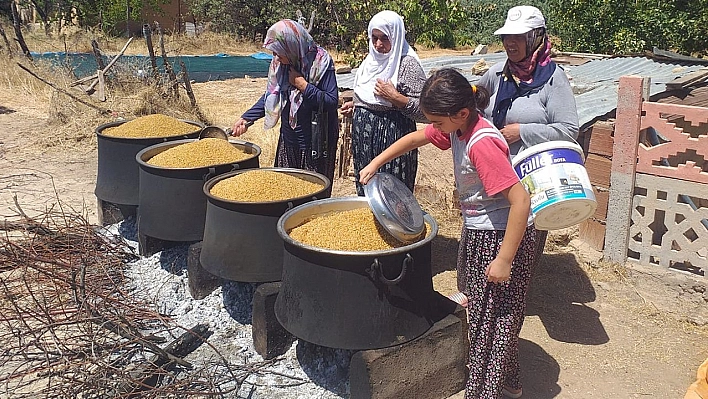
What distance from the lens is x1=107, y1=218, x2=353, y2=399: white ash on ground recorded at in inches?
112

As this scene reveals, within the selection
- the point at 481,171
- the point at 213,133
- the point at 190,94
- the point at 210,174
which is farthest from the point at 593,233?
the point at 190,94

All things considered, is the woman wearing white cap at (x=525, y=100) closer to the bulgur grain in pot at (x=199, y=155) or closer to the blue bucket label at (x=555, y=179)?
the blue bucket label at (x=555, y=179)

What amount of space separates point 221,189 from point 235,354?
2.74 ft

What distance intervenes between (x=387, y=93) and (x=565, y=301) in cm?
170

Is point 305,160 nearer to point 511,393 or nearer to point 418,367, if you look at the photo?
point 418,367

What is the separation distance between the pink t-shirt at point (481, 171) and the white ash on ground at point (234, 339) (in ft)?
3.04

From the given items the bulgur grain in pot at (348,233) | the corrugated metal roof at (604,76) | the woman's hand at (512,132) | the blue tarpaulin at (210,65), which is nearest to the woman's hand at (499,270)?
the bulgur grain in pot at (348,233)

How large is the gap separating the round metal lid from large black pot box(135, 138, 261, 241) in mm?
1348

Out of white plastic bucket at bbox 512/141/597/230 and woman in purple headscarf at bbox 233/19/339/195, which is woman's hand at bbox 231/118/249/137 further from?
white plastic bucket at bbox 512/141/597/230

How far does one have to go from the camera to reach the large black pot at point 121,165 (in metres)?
4.26

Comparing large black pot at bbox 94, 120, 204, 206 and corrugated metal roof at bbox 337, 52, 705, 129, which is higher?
corrugated metal roof at bbox 337, 52, 705, 129

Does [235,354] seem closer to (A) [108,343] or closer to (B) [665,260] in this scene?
(A) [108,343]

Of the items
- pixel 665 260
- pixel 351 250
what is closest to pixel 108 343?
pixel 351 250

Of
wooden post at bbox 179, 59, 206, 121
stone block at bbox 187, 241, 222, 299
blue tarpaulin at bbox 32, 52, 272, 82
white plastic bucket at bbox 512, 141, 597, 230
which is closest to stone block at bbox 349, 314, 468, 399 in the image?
white plastic bucket at bbox 512, 141, 597, 230
